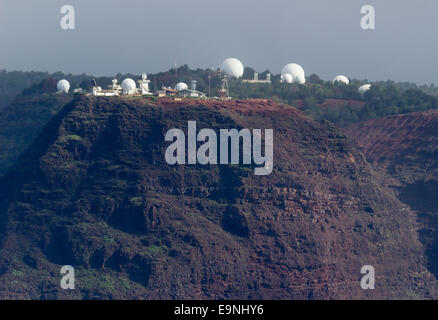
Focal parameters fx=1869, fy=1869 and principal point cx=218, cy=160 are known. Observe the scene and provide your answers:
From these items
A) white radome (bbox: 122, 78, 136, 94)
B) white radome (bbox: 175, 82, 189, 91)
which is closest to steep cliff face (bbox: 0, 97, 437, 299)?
white radome (bbox: 122, 78, 136, 94)

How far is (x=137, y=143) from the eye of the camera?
6855 inches

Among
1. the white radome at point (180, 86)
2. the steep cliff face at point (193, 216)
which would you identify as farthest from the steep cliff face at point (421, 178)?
the white radome at point (180, 86)

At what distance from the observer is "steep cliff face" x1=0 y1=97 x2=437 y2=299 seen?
16150 cm

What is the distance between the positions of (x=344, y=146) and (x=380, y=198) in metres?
6.31

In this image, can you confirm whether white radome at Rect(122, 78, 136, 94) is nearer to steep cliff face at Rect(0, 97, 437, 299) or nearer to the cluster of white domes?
the cluster of white domes

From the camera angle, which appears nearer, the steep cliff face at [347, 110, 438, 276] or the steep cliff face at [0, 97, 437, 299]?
the steep cliff face at [0, 97, 437, 299]

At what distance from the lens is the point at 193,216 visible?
6619 inches

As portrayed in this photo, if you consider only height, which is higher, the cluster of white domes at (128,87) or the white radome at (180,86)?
the white radome at (180,86)

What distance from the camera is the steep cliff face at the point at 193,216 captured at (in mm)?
161500

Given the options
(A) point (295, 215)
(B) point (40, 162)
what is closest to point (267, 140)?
(A) point (295, 215)

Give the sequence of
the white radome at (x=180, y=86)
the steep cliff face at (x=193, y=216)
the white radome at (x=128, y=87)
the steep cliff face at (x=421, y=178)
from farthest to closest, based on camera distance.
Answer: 1. the white radome at (x=180, y=86)
2. the white radome at (x=128, y=87)
3. the steep cliff face at (x=421, y=178)
4. the steep cliff face at (x=193, y=216)

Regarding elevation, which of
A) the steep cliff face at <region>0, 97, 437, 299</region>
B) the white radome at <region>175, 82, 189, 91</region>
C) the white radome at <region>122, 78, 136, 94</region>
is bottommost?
the steep cliff face at <region>0, 97, 437, 299</region>

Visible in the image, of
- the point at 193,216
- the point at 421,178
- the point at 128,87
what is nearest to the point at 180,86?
the point at 128,87

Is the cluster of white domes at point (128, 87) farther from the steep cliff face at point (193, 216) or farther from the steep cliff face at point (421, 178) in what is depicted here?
the steep cliff face at point (421, 178)
